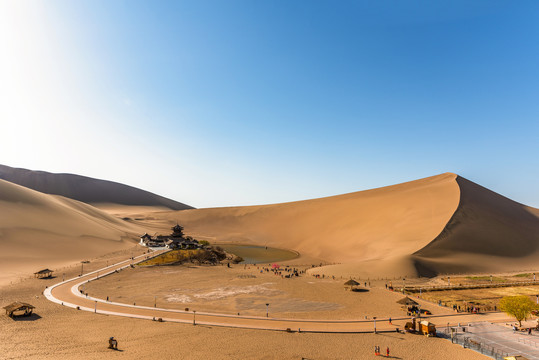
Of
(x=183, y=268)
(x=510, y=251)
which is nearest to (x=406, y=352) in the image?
(x=183, y=268)

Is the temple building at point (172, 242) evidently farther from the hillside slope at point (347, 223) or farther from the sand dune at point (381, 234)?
the hillside slope at point (347, 223)

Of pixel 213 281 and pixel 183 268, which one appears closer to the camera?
pixel 213 281

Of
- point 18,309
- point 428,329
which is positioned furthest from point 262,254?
point 18,309

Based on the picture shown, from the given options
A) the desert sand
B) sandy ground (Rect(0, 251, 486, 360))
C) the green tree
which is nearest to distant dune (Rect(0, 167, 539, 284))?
the desert sand

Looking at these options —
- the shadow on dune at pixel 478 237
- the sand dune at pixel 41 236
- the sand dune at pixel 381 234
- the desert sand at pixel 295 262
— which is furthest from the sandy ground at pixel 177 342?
the shadow on dune at pixel 478 237

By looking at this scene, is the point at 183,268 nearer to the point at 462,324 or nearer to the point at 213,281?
the point at 213,281

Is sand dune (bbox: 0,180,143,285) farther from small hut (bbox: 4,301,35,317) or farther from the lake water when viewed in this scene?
the lake water
